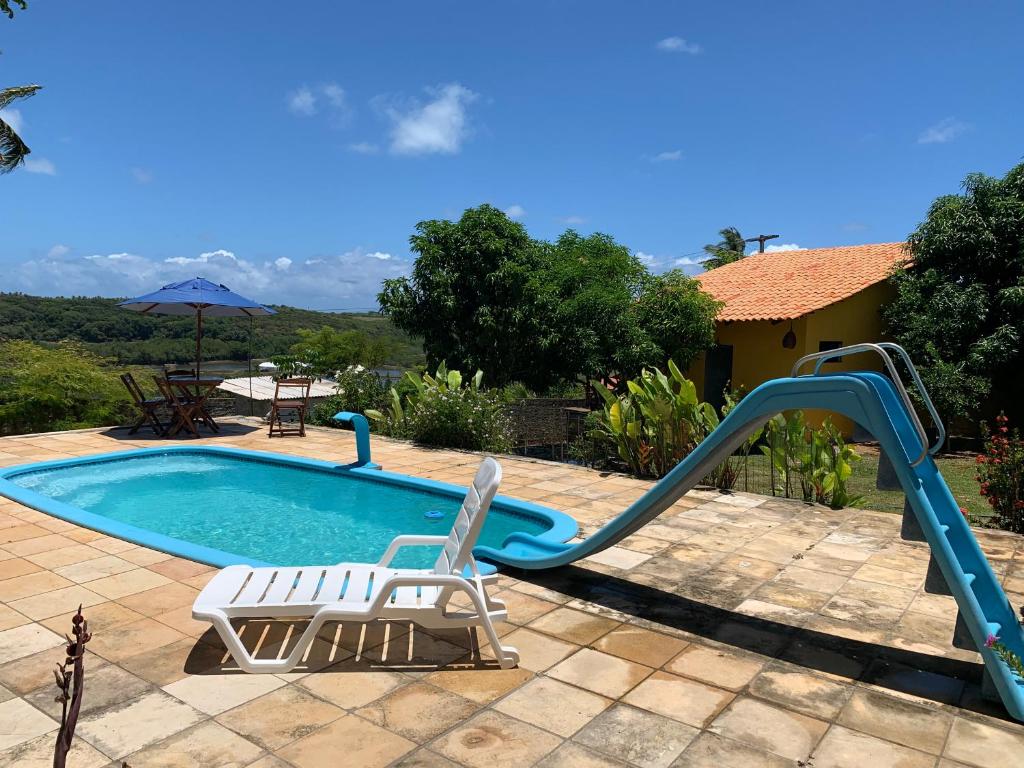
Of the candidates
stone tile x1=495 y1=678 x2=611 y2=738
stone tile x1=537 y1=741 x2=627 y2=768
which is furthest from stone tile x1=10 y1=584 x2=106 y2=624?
stone tile x1=537 y1=741 x2=627 y2=768

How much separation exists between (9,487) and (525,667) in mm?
7146

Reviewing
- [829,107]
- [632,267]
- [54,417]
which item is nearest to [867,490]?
[632,267]

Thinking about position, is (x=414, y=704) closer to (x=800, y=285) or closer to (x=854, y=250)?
(x=800, y=285)

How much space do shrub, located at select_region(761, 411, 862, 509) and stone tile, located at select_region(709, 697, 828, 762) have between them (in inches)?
191

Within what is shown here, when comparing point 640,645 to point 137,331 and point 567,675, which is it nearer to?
point 567,675

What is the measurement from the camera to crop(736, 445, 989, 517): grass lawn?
9.33m

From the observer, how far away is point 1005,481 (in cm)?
693

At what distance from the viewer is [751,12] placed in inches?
499

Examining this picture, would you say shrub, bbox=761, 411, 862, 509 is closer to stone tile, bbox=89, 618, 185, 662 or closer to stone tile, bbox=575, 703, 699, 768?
stone tile, bbox=575, 703, 699, 768

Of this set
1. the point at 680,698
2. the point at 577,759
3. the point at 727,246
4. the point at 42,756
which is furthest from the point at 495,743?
the point at 727,246

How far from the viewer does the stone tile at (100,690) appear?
3273 mm

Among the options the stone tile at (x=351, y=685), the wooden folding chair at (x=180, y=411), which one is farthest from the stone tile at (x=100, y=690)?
the wooden folding chair at (x=180, y=411)

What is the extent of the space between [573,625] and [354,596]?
1388mm

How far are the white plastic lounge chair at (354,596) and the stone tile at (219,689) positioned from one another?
0.23 feet
